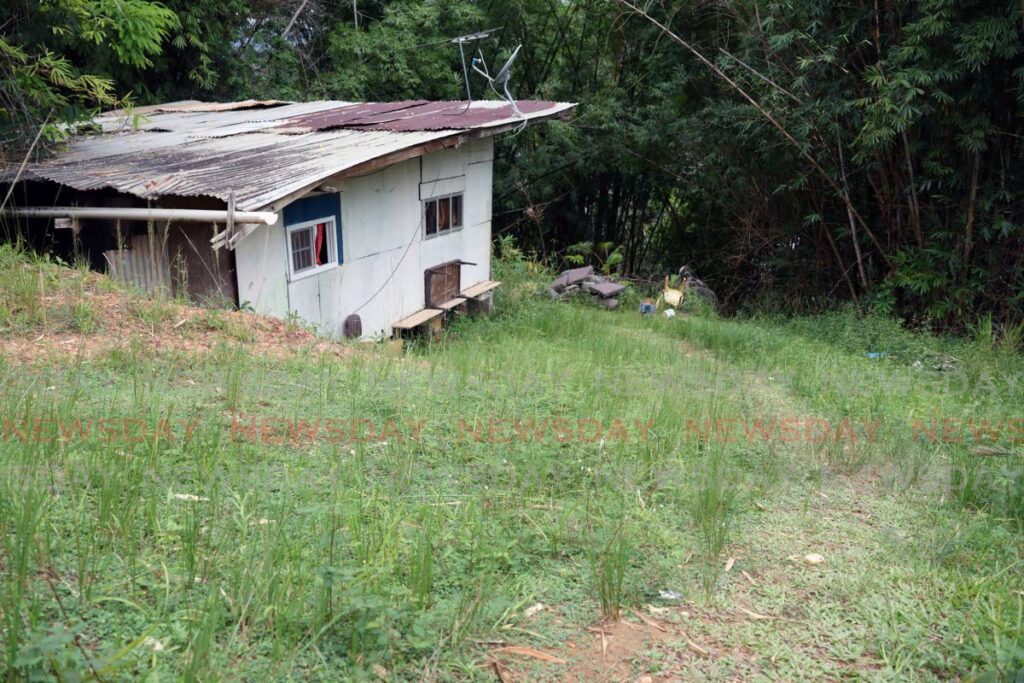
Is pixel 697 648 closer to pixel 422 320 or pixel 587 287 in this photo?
pixel 422 320

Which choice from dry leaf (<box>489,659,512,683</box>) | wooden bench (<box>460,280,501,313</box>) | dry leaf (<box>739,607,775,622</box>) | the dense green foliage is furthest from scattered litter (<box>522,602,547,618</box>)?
wooden bench (<box>460,280,501,313</box>)

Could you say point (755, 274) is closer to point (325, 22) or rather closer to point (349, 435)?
point (325, 22)

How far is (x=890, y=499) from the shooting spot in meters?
4.50

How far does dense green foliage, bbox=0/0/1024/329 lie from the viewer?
369 inches

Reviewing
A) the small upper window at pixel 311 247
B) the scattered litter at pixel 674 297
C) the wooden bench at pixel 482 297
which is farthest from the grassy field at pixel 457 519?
the scattered litter at pixel 674 297

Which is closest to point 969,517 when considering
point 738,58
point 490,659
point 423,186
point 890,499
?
point 890,499

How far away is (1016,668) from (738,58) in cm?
1136

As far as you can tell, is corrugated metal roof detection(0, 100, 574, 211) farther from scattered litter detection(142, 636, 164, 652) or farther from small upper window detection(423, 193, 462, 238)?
scattered litter detection(142, 636, 164, 652)

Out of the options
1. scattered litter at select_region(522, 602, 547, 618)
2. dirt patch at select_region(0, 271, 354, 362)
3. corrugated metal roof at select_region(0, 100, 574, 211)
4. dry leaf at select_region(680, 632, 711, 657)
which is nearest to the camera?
dry leaf at select_region(680, 632, 711, 657)

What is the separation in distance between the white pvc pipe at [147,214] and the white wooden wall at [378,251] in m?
0.70

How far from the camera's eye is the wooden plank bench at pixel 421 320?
10.4m

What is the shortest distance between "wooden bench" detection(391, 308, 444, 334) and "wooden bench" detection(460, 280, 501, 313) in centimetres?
111

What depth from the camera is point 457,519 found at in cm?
→ 363

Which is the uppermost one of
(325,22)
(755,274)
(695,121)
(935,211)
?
(325,22)
